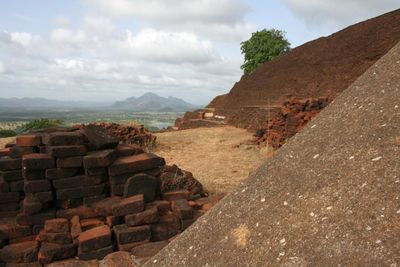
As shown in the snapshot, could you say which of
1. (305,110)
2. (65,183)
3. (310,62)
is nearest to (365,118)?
(65,183)

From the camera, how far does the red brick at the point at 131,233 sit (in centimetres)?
396

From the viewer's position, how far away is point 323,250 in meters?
1.86

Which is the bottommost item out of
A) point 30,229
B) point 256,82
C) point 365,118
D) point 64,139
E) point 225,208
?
point 30,229

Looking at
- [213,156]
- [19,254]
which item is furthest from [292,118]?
[19,254]

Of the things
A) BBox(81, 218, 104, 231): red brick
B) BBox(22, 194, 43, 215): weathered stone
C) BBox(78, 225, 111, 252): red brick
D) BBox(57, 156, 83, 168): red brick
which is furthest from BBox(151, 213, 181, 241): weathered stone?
BBox(22, 194, 43, 215): weathered stone

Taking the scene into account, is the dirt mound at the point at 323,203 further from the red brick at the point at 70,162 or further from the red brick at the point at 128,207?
the red brick at the point at 70,162

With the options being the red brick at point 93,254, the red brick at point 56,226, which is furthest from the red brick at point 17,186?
the red brick at point 93,254

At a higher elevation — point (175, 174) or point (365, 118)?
point (365, 118)

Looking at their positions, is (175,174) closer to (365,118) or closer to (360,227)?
(365,118)

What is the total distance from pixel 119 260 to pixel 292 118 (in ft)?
23.8

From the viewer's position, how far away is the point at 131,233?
13.1 feet

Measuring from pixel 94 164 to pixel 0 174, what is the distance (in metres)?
1.26

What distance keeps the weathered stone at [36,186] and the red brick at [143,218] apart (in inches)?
43.2

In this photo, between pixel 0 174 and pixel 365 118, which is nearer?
pixel 365 118
